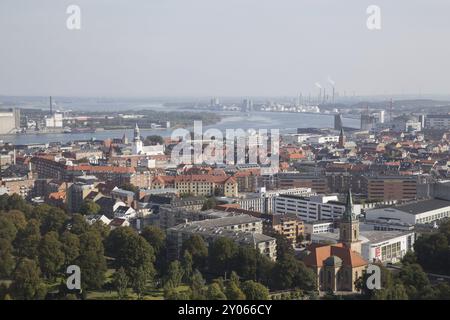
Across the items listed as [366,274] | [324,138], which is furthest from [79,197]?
[324,138]

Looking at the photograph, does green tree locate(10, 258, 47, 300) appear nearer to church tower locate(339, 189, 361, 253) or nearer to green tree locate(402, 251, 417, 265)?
church tower locate(339, 189, 361, 253)

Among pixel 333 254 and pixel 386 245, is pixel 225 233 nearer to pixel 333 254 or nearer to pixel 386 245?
pixel 333 254

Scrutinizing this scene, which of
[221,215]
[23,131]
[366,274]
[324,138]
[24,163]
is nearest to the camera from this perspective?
[366,274]

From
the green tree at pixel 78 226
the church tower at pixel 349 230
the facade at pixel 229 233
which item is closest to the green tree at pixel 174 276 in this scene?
the facade at pixel 229 233

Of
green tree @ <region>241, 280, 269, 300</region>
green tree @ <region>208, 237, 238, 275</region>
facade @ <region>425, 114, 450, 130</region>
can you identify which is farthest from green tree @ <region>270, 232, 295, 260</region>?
facade @ <region>425, 114, 450, 130</region>
